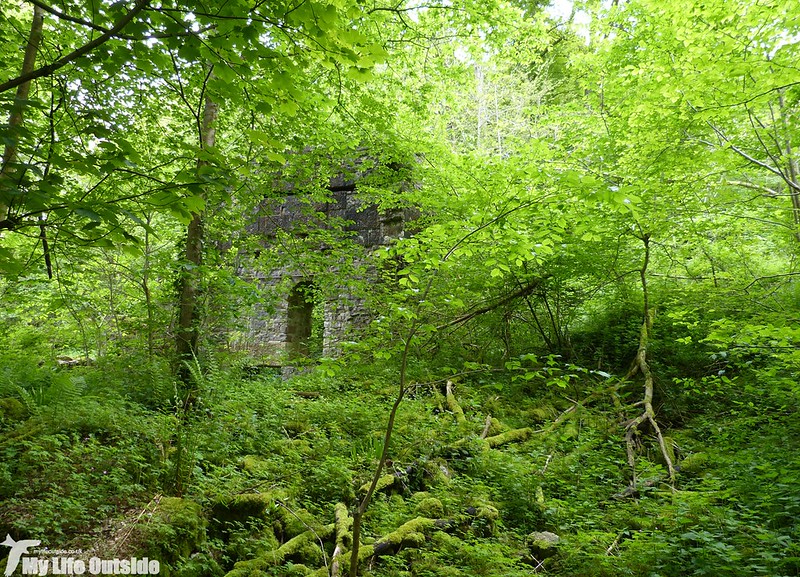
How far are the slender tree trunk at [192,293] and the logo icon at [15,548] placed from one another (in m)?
3.30

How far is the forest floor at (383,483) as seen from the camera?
9.81ft

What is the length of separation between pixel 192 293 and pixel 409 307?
405 cm

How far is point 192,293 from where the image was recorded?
6254mm

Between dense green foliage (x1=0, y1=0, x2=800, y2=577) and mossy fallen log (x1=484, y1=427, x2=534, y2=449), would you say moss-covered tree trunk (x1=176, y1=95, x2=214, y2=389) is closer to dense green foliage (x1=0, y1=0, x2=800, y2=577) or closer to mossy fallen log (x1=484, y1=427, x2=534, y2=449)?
dense green foliage (x1=0, y1=0, x2=800, y2=577)

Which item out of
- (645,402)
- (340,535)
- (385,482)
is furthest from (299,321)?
(340,535)

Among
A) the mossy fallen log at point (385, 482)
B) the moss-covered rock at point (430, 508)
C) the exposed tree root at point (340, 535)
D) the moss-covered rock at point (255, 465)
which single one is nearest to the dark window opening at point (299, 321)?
the moss-covered rock at point (255, 465)

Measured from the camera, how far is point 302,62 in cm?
287

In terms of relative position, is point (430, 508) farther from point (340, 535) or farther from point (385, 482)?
point (340, 535)

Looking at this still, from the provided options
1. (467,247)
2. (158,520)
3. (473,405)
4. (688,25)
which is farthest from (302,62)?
(688,25)

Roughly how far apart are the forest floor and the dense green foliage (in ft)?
0.10

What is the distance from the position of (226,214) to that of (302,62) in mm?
3991

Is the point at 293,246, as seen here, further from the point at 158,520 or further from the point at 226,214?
the point at 158,520

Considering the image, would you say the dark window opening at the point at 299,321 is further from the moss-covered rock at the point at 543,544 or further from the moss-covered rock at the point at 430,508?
the moss-covered rock at the point at 543,544

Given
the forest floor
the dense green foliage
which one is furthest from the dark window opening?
the forest floor
